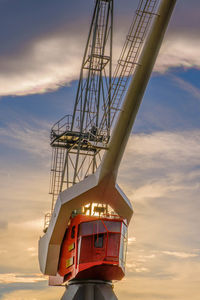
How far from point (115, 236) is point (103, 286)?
4270 mm

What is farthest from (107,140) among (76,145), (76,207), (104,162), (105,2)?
(105,2)

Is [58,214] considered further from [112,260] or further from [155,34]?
[155,34]

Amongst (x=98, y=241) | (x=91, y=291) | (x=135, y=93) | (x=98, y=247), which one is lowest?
(x=91, y=291)

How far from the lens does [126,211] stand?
105 feet

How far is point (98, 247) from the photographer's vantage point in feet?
94.2

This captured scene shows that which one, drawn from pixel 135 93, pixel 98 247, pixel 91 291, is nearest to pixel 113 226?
pixel 98 247

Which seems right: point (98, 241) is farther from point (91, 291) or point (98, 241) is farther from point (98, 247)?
point (91, 291)

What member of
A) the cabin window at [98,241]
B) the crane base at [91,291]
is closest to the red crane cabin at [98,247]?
the cabin window at [98,241]

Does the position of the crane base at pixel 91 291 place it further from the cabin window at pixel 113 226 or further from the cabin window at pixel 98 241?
the cabin window at pixel 113 226

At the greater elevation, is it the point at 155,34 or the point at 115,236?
the point at 155,34

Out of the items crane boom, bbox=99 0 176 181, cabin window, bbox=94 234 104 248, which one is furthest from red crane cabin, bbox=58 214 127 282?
crane boom, bbox=99 0 176 181

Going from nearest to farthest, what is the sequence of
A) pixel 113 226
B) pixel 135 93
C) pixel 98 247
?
pixel 135 93, pixel 98 247, pixel 113 226

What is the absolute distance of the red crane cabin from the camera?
2838 cm

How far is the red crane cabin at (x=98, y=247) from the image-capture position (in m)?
28.4
